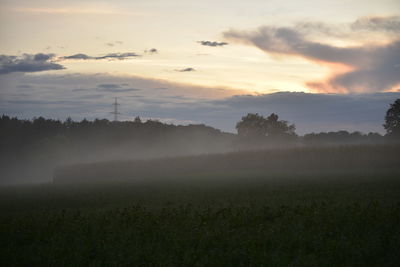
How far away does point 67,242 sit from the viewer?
16.6 meters

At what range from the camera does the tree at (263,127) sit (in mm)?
108938

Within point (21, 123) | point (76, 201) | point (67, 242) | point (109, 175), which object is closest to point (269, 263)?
point (67, 242)

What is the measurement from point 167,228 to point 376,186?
58.9 feet

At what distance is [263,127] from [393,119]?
33.4 meters

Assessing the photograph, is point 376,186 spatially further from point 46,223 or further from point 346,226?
point 46,223

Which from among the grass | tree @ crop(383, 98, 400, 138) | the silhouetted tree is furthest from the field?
the silhouetted tree

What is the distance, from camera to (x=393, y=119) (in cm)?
8456

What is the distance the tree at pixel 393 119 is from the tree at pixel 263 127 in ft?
89.9

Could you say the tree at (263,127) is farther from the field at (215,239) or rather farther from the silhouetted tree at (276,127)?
the field at (215,239)

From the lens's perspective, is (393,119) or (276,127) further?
(276,127)

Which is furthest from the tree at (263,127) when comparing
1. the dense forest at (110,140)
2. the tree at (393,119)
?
the tree at (393,119)

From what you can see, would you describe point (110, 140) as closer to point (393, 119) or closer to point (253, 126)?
point (253, 126)

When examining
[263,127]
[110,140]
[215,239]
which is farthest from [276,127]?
[215,239]

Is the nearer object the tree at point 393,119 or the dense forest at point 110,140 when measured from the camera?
the tree at point 393,119
